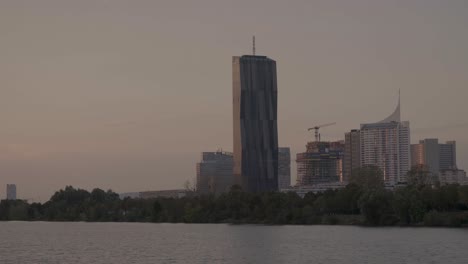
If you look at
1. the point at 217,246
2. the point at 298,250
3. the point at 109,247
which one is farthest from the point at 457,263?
the point at 109,247

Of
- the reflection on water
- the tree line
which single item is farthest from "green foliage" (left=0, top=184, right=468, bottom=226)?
the reflection on water

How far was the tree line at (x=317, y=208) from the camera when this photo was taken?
398ft

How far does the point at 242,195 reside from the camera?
163 metres

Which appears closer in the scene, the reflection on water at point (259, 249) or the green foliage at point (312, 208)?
the reflection on water at point (259, 249)

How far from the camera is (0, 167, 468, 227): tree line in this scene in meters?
121

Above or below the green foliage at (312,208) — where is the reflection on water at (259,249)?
below

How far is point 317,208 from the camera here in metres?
149

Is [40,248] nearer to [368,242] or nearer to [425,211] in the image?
[368,242]

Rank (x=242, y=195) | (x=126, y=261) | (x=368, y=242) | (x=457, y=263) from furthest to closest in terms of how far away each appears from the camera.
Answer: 1. (x=242, y=195)
2. (x=368, y=242)
3. (x=126, y=261)
4. (x=457, y=263)

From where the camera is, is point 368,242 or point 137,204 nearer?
point 368,242

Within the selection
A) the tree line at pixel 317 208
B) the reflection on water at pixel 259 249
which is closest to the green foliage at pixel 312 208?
the tree line at pixel 317 208

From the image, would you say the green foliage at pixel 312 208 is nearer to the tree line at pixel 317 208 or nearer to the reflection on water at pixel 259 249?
the tree line at pixel 317 208

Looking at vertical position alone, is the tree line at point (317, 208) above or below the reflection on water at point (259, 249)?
above

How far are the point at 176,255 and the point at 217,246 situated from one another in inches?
499
